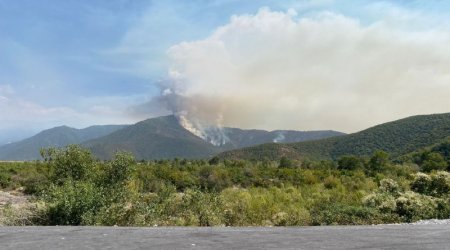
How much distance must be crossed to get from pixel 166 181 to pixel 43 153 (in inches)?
1084

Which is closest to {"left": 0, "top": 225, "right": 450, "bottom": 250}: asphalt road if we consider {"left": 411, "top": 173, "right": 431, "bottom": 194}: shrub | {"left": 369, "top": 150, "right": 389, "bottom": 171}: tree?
{"left": 411, "top": 173, "right": 431, "bottom": 194}: shrub

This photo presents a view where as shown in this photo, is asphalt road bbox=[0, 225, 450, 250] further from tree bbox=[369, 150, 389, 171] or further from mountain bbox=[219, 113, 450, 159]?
mountain bbox=[219, 113, 450, 159]

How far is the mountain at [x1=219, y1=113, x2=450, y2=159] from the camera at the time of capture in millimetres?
123625

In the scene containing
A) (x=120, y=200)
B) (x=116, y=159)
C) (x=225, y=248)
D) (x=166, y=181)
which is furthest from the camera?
(x=166, y=181)

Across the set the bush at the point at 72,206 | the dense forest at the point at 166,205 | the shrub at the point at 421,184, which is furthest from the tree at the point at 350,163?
the bush at the point at 72,206

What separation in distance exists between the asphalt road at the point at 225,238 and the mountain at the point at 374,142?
110997 millimetres

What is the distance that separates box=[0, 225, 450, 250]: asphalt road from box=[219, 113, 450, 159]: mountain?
111 m

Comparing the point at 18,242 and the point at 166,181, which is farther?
the point at 166,181

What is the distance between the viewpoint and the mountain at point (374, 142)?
123625 mm

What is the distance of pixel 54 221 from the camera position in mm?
18844

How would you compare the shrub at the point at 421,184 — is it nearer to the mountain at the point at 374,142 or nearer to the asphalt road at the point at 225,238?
the asphalt road at the point at 225,238

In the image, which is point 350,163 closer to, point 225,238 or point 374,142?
point 225,238

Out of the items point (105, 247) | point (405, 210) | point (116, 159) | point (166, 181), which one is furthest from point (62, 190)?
point (166, 181)

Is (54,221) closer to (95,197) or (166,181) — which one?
(95,197)
